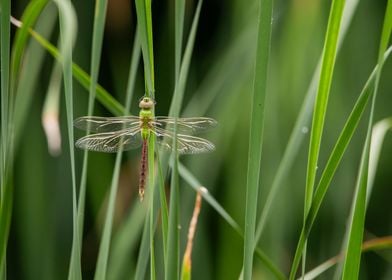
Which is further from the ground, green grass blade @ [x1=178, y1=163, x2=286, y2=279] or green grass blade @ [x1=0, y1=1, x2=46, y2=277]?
green grass blade @ [x1=0, y1=1, x2=46, y2=277]

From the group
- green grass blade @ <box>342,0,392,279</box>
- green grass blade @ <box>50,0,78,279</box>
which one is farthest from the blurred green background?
green grass blade @ <box>342,0,392,279</box>

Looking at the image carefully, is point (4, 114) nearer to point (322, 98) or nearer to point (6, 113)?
point (6, 113)

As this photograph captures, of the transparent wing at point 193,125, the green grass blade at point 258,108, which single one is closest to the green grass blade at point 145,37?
the green grass blade at point 258,108

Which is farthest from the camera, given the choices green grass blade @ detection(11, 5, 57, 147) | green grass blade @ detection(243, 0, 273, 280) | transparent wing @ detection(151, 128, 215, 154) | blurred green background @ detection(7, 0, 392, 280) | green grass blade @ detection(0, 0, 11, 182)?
blurred green background @ detection(7, 0, 392, 280)

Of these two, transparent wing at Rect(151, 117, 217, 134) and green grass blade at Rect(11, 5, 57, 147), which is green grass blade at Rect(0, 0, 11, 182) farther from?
green grass blade at Rect(11, 5, 57, 147)

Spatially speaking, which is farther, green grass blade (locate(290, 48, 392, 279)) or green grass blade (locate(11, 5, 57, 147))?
green grass blade (locate(11, 5, 57, 147))

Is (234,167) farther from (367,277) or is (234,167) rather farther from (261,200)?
(367,277)

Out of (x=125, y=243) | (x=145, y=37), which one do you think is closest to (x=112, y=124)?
(x=125, y=243)

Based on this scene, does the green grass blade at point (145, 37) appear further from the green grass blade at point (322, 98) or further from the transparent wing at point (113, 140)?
the transparent wing at point (113, 140)
